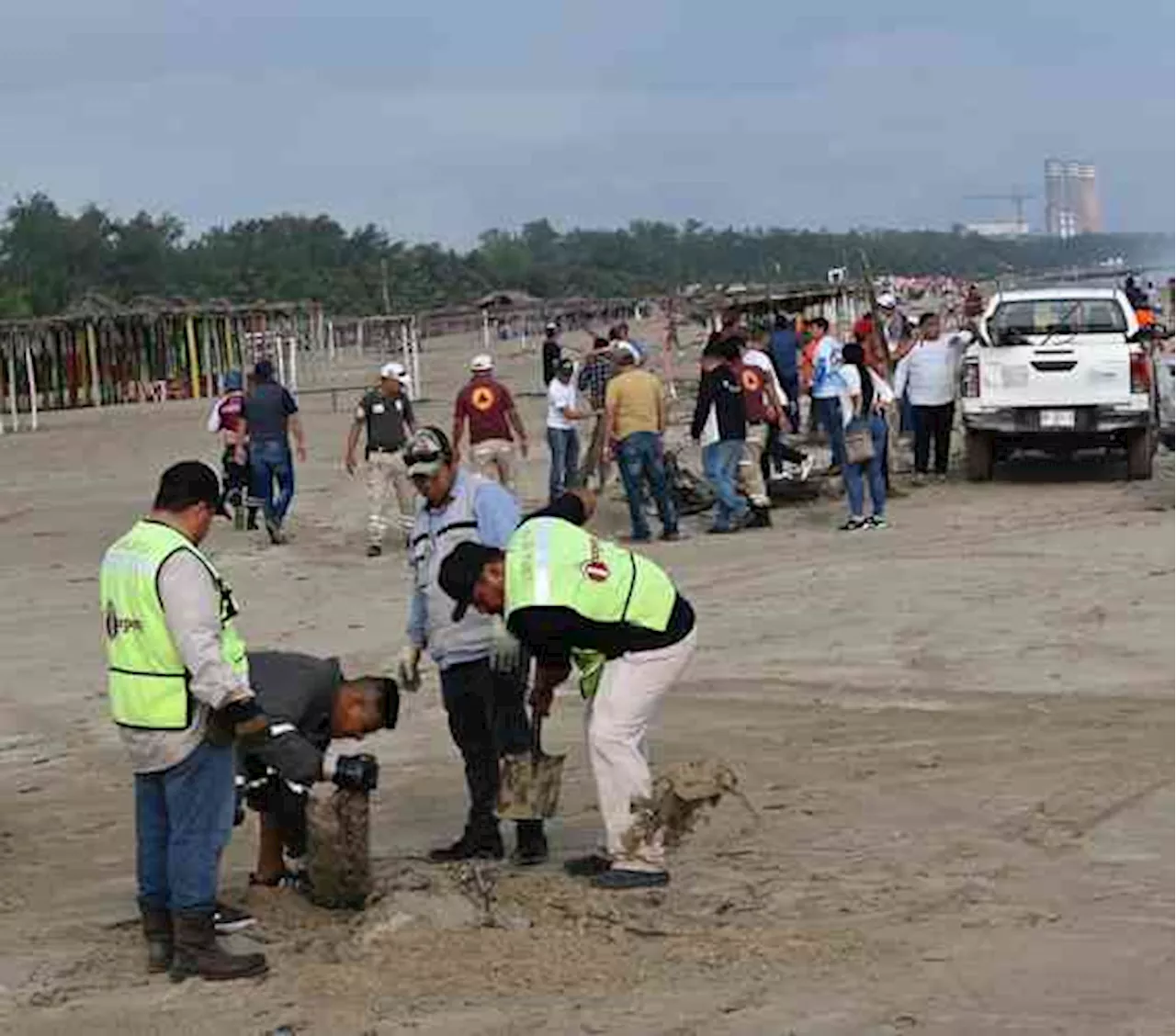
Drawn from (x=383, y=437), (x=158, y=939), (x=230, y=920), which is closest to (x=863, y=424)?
(x=383, y=437)

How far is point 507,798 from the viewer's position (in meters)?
7.39

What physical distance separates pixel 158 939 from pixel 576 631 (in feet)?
5.50

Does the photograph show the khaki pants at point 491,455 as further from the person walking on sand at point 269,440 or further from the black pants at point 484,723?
the black pants at point 484,723

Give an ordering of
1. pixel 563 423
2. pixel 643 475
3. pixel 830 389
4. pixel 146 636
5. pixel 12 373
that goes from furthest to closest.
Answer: pixel 12 373 → pixel 563 423 → pixel 643 475 → pixel 830 389 → pixel 146 636

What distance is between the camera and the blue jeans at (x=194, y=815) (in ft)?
20.8

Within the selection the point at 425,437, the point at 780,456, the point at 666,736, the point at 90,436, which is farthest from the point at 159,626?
the point at 90,436

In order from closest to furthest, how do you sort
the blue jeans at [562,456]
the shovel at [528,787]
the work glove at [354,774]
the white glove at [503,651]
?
the work glove at [354,774] < the white glove at [503,651] < the shovel at [528,787] < the blue jeans at [562,456]

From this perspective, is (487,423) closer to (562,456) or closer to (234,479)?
(562,456)

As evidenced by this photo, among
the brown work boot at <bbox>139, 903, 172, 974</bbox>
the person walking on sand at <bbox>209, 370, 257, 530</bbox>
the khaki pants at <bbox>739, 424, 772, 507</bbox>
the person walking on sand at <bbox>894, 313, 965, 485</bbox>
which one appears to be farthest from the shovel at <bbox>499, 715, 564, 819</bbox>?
the person walking on sand at <bbox>894, 313, 965, 485</bbox>

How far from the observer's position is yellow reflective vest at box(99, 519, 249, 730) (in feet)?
20.2

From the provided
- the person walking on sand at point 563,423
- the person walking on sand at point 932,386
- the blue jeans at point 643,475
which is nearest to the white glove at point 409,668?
the blue jeans at point 643,475

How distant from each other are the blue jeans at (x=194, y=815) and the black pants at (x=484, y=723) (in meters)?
1.27

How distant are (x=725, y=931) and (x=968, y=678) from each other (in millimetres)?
4703

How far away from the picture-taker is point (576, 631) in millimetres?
6797
